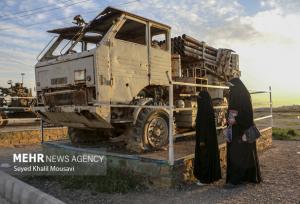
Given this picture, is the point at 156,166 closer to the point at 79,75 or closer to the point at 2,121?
the point at 79,75

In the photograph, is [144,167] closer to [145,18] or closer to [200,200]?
[200,200]

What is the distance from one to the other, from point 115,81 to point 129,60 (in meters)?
0.63

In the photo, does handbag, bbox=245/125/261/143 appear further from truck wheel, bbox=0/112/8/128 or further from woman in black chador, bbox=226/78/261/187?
truck wheel, bbox=0/112/8/128

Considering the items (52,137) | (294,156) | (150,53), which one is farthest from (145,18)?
(52,137)

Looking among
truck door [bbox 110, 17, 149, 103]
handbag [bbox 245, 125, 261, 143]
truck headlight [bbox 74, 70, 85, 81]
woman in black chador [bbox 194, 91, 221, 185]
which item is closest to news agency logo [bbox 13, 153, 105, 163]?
truck door [bbox 110, 17, 149, 103]

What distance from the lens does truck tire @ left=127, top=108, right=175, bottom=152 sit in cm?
722

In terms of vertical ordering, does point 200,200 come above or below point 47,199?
below

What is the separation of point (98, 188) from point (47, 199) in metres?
1.93

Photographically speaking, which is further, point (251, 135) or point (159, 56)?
point (159, 56)

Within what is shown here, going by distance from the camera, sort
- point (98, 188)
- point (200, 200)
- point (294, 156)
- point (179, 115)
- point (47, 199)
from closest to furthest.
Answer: point (47, 199)
point (200, 200)
point (98, 188)
point (179, 115)
point (294, 156)

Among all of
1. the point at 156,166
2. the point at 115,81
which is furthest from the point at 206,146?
the point at 115,81

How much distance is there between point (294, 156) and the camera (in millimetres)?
9539

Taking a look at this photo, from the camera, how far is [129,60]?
24.3 ft

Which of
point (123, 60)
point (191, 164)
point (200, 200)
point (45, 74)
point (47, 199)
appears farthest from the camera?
point (45, 74)
